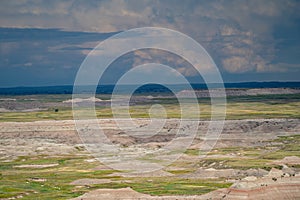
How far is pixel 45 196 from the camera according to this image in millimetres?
73438

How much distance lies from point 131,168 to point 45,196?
28398 mm

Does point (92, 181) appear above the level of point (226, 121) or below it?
below

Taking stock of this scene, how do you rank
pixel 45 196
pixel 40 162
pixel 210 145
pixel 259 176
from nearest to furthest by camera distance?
1. pixel 45 196
2. pixel 259 176
3. pixel 40 162
4. pixel 210 145

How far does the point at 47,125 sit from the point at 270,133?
67839 mm

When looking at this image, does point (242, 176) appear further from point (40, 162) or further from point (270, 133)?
point (270, 133)

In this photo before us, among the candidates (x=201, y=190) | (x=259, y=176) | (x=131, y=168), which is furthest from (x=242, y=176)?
(x=131, y=168)

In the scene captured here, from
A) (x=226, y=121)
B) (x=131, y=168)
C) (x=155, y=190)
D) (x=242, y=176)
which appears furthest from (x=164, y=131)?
(x=155, y=190)

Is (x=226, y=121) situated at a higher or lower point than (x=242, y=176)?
higher

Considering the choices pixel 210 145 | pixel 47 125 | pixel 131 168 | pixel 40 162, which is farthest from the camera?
pixel 47 125

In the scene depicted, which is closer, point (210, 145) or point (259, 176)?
point (259, 176)

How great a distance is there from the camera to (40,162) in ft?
364

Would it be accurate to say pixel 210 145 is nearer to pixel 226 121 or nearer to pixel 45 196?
pixel 226 121

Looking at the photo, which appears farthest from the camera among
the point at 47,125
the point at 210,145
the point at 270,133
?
the point at 47,125

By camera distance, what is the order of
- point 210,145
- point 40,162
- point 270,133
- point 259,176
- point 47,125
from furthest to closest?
point 47,125
point 270,133
point 210,145
point 40,162
point 259,176
